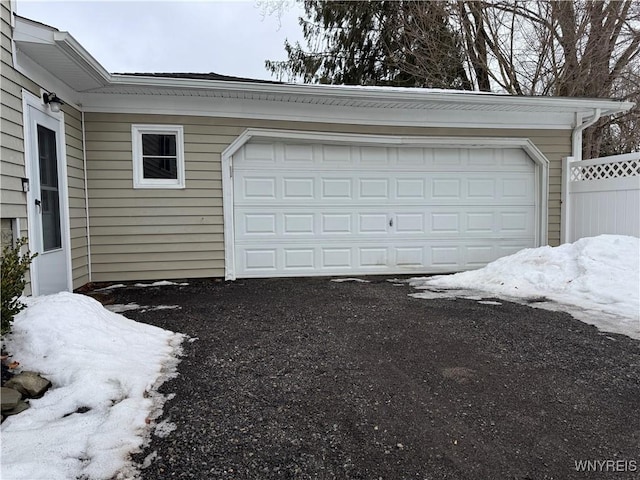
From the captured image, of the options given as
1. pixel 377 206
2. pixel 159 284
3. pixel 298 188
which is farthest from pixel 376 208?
pixel 159 284

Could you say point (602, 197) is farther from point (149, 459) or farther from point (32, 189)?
point (32, 189)

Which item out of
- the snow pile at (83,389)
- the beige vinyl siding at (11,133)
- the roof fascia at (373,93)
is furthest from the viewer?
the roof fascia at (373,93)

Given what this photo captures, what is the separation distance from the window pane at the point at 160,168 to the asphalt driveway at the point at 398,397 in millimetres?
2633

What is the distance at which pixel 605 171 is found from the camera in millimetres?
6953

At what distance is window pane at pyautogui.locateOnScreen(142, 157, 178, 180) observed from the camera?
638cm

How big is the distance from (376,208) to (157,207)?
340 centimetres

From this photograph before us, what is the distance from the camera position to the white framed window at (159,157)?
629 centimetres

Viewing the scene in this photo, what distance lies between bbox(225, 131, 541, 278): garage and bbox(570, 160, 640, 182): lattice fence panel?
62cm

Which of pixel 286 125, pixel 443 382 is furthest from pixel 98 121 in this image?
pixel 443 382

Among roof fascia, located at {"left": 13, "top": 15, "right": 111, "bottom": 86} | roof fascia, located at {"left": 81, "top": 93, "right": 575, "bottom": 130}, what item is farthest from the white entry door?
roof fascia, located at {"left": 81, "top": 93, "right": 575, "bottom": 130}

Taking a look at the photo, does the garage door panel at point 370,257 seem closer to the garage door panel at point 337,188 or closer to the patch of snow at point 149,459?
the garage door panel at point 337,188

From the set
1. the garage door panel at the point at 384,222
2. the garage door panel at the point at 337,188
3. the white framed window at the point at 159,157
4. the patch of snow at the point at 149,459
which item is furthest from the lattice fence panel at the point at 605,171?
the patch of snow at the point at 149,459

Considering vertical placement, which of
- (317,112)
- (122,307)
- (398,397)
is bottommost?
(398,397)

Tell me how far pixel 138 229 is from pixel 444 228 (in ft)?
16.0
